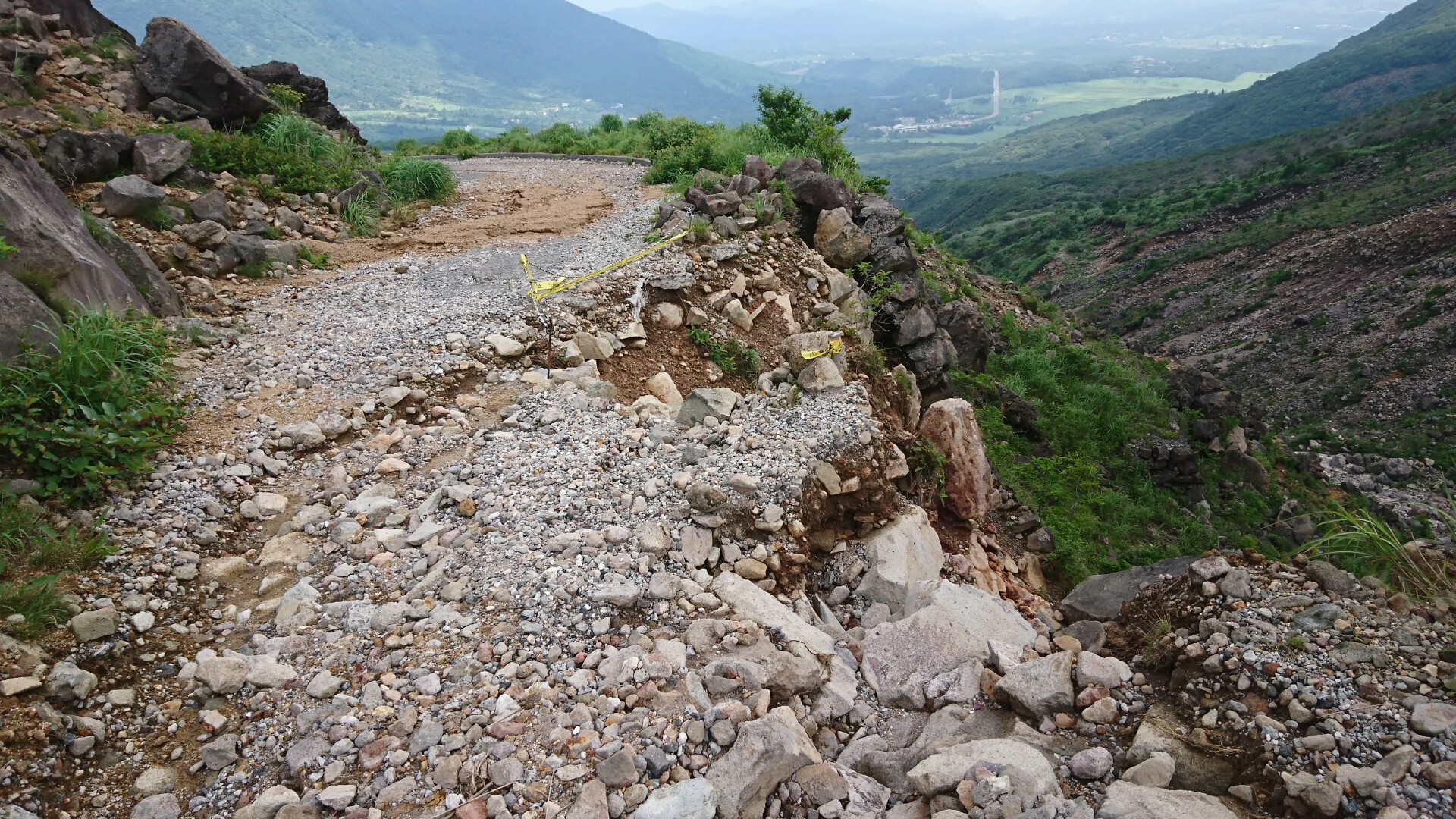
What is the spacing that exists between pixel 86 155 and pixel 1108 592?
14154mm

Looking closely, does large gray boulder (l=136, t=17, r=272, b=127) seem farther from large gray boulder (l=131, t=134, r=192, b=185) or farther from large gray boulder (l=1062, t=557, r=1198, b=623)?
large gray boulder (l=1062, t=557, r=1198, b=623)

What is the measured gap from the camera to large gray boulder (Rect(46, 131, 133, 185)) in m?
9.47

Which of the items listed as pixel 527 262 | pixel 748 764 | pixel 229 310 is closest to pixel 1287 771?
pixel 748 764

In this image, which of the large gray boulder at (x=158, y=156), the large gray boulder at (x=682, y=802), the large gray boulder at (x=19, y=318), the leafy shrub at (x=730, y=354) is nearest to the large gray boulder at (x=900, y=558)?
the leafy shrub at (x=730, y=354)

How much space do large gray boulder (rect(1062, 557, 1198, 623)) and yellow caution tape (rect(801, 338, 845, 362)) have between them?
3700mm

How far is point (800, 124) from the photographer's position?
15617mm

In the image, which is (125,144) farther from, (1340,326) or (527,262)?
(1340,326)

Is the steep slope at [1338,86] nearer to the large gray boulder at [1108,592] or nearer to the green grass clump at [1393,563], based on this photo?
the large gray boulder at [1108,592]

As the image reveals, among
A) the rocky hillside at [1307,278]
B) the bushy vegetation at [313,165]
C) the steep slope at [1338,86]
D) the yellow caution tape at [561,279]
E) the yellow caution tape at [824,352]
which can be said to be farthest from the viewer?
the steep slope at [1338,86]

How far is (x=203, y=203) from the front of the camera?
9859 mm

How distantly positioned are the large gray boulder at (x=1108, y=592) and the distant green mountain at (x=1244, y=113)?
268 ft

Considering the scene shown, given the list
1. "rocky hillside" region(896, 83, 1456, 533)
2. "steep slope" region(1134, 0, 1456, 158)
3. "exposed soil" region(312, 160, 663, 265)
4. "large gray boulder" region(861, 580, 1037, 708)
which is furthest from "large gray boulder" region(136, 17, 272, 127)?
"steep slope" region(1134, 0, 1456, 158)

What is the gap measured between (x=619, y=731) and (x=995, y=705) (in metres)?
2.46

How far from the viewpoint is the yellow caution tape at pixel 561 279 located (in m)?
8.92
